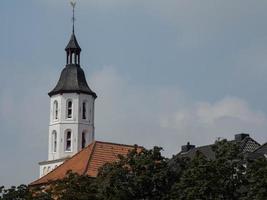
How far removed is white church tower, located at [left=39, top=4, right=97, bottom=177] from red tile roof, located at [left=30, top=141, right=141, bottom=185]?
41.5ft

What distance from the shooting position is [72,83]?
323 ft

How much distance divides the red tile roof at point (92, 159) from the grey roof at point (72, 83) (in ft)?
50.5

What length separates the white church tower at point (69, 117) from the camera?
96.6m

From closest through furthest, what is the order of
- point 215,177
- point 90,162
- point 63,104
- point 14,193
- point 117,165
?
point 215,177, point 117,165, point 14,193, point 90,162, point 63,104

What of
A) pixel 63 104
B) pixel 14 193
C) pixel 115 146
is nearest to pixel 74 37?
pixel 63 104

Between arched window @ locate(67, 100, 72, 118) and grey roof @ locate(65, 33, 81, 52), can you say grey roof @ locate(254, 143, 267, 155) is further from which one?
grey roof @ locate(65, 33, 81, 52)

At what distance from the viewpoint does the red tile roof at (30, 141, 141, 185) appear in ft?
263

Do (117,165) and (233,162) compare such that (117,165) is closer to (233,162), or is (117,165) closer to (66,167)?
(233,162)

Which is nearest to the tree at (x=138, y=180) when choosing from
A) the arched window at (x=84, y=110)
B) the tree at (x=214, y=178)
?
the tree at (x=214, y=178)

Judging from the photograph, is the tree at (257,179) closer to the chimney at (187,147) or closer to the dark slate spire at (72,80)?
the chimney at (187,147)

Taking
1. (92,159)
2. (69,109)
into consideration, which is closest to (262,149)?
(92,159)

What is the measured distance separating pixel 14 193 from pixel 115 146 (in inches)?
1009

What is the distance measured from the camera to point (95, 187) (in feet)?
175

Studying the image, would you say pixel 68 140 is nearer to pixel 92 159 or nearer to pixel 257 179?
pixel 92 159
